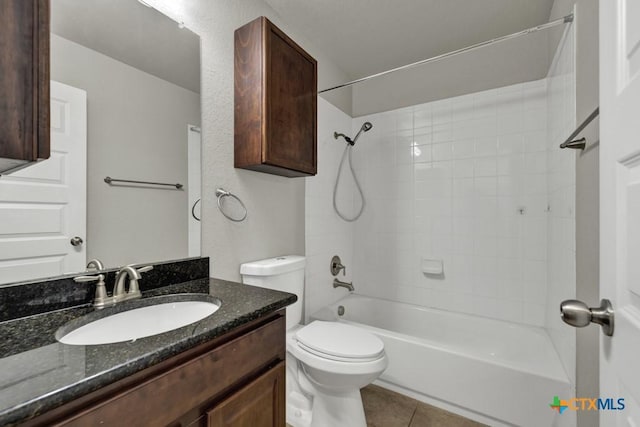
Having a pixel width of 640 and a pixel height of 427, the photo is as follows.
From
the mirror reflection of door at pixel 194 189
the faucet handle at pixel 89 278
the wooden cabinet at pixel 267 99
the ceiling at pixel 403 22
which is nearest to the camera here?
the faucet handle at pixel 89 278

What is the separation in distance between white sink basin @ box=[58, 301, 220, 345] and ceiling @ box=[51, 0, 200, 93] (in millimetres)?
915

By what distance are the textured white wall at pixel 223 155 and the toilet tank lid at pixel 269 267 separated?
5 centimetres

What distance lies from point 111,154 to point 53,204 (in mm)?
242

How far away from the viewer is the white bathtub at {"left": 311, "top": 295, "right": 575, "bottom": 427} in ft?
4.50

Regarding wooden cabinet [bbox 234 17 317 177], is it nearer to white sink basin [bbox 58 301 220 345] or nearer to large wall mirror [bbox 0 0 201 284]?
large wall mirror [bbox 0 0 201 284]

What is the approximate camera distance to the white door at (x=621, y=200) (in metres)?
0.46

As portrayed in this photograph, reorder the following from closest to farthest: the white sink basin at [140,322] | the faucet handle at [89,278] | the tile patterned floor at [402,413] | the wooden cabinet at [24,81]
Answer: the wooden cabinet at [24,81]
the white sink basin at [140,322]
the faucet handle at [89,278]
the tile patterned floor at [402,413]

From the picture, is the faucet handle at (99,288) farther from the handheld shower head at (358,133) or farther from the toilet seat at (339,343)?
the handheld shower head at (358,133)

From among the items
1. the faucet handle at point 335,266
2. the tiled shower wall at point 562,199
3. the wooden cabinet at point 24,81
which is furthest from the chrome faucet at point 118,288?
the tiled shower wall at point 562,199

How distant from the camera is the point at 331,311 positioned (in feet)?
7.08

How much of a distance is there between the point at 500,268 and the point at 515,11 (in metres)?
1.71

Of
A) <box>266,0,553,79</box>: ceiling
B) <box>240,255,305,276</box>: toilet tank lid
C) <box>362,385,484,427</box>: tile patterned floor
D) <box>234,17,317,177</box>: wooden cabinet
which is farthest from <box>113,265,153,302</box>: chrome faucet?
<box>266,0,553,79</box>: ceiling

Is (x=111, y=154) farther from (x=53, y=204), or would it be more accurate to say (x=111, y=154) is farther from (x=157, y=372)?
(x=157, y=372)

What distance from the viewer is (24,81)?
0.64 meters
